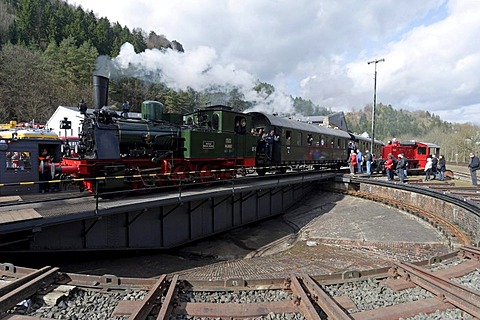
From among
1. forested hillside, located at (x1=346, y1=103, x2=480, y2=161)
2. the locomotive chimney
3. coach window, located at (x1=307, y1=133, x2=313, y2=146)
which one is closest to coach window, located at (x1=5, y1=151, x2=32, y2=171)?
the locomotive chimney

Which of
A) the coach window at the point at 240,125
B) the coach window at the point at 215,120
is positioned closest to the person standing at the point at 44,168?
the coach window at the point at 215,120

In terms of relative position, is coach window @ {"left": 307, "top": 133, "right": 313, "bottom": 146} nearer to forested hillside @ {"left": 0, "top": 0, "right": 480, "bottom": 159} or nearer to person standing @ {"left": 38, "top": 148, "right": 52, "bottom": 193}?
A: forested hillside @ {"left": 0, "top": 0, "right": 480, "bottom": 159}

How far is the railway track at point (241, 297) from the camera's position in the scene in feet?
12.8

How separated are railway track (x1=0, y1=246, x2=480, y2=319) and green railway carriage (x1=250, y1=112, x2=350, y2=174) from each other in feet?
35.5

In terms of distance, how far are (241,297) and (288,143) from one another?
42.5 feet

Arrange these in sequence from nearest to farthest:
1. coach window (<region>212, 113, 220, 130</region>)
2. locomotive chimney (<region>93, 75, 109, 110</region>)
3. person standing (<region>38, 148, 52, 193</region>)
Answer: locomotive chimney (<region>93, 75, 109, 110</region>), person standing (<region>38, 148, 52, 193</region>), coach window (<region>212, 113, 220, 130</region>)

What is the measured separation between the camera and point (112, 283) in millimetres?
4516

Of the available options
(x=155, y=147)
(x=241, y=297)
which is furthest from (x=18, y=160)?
(x=241, y=297)

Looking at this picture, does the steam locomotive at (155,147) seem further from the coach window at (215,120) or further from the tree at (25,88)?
the tree at (25,88)

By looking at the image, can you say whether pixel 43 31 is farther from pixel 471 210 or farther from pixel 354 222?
pixel 471 210

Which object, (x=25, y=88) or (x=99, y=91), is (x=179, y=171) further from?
(x=25, y=88)

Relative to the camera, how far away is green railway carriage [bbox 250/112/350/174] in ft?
51.6

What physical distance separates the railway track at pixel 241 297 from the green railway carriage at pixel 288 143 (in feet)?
35.5

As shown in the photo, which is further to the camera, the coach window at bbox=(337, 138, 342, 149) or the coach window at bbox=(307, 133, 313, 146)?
the coach window at bbox=(337, 138, 342, 149)
